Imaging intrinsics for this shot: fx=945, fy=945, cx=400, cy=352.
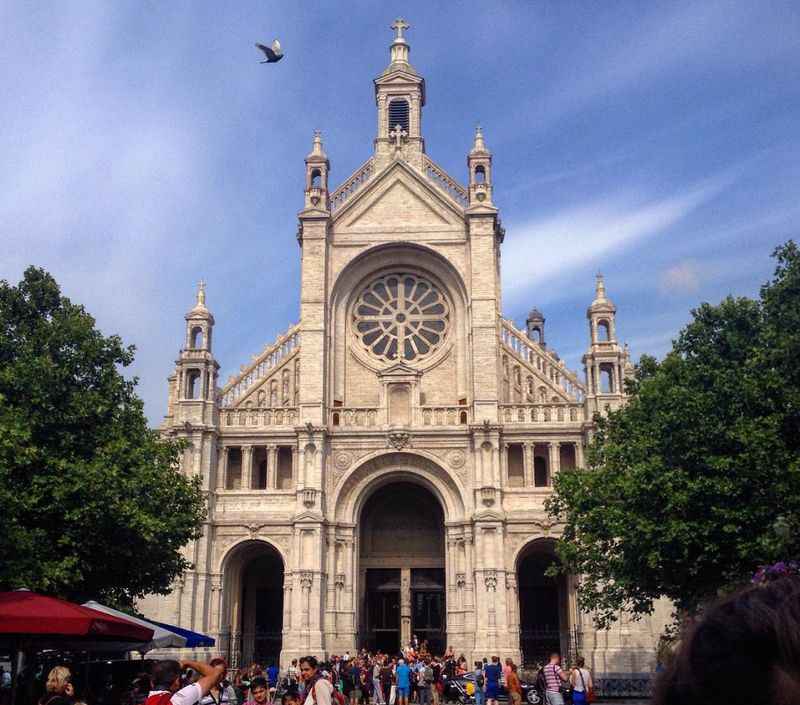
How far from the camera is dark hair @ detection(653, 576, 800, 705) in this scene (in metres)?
1.66

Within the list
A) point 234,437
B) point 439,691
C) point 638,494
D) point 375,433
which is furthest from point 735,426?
point 234,437

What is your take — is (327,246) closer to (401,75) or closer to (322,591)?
(401,75)

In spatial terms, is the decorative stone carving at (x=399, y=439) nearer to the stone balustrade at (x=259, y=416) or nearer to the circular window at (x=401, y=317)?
the circular window at (x=401, y=317)

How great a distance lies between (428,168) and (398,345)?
9285 mm

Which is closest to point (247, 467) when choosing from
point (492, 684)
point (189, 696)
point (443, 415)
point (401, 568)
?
point (401, 568)

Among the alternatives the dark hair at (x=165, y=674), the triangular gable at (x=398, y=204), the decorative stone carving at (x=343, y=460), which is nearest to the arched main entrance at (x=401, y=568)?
the decorative stone carving at (x=343, y=460)

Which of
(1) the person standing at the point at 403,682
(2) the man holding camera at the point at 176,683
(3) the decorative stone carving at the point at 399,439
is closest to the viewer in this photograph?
(2) the man holding camera at the point at 176,683

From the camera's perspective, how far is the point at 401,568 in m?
44.0

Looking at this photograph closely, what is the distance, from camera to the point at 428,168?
47.8 meters

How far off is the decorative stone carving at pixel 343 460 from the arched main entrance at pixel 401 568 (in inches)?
88.5

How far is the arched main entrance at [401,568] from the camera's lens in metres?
42.8

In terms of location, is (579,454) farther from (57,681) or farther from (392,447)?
(57,681)

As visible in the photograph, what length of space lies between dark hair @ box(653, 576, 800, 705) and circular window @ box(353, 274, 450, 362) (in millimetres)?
43955

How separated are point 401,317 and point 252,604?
15.5 metres
